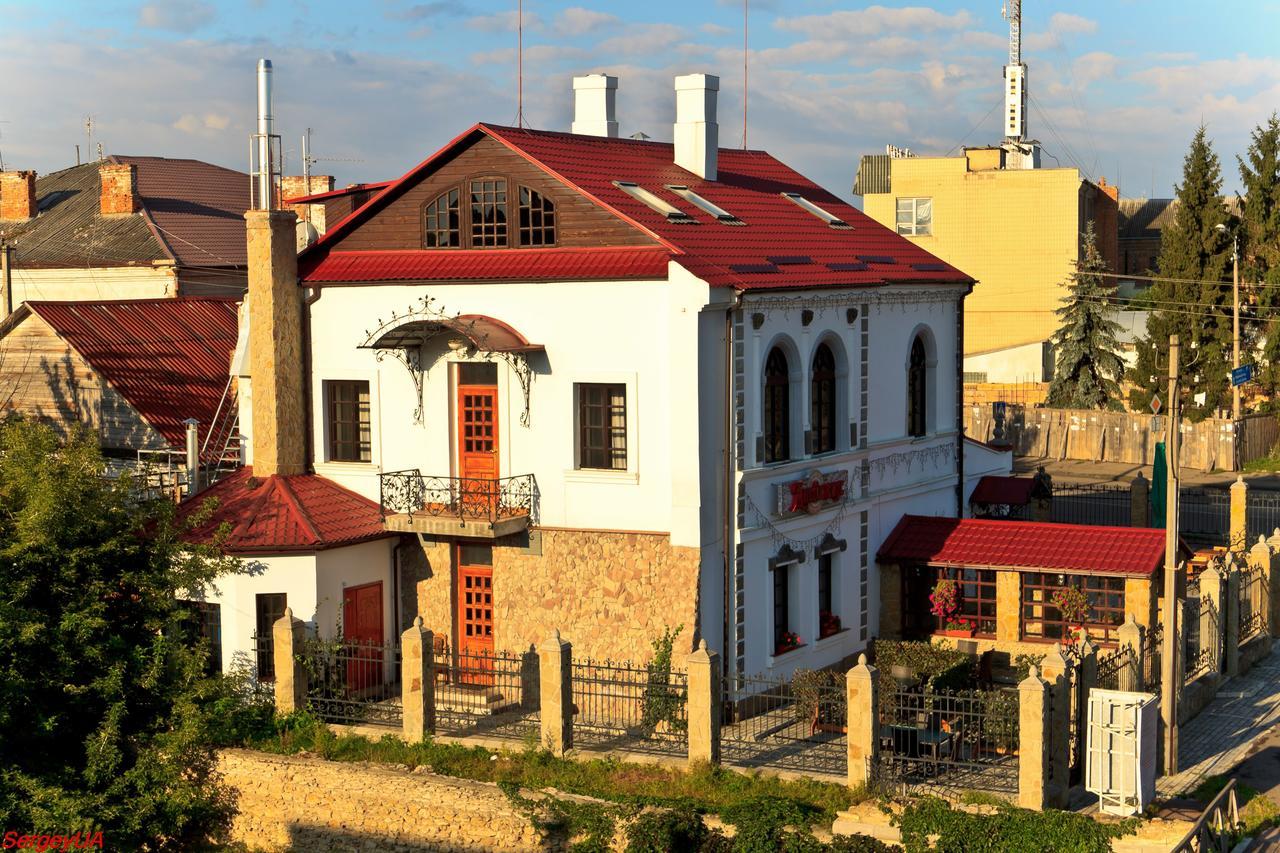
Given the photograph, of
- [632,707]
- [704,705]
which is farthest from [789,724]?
[704,705]

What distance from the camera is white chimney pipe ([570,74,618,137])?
105 ft

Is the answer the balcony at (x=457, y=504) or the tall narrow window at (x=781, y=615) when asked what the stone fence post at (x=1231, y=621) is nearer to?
the tall narrow window at (x=781, y=615)

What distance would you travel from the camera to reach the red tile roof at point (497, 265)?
24.9 m

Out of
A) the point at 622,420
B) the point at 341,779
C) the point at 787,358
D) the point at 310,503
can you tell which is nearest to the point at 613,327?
the point at 622,420

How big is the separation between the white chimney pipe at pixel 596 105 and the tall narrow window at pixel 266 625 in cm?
1139

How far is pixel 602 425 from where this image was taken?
25.6 m

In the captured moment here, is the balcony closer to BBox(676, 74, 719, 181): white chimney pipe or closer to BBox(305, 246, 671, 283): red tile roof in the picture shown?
Result: BBox(305, 246, 671, 283): red tile roof

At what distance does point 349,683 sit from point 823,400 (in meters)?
9.04

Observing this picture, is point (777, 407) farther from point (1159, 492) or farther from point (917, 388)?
point (1159, 492)

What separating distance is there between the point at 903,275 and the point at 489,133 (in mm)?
8299

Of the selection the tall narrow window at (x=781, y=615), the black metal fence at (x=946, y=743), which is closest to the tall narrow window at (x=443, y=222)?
the tall narrow window at (x=781, y=615)

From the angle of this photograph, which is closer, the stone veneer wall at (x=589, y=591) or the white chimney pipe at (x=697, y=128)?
the stone veneer wall at (x=589, y=591)

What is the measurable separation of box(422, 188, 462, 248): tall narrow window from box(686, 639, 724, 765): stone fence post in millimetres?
8591

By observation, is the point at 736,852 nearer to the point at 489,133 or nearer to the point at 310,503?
the point at 310,503
